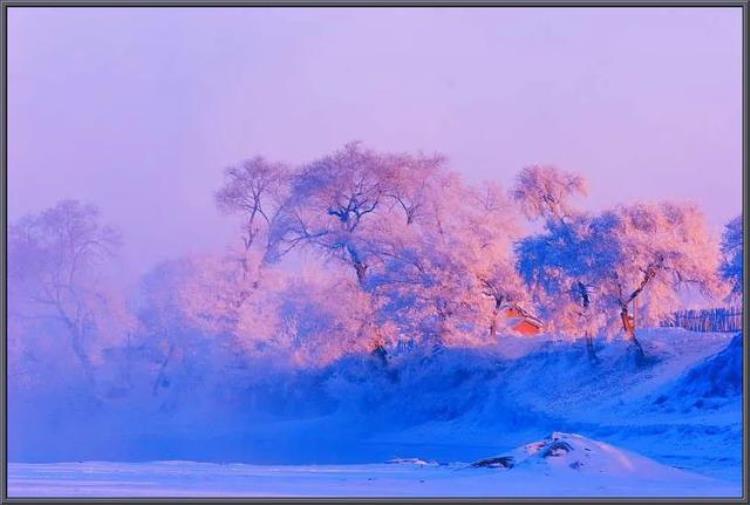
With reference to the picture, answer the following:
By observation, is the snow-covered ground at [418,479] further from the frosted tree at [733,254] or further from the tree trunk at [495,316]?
the tree trunk at [495,316]

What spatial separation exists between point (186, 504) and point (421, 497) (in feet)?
8.88

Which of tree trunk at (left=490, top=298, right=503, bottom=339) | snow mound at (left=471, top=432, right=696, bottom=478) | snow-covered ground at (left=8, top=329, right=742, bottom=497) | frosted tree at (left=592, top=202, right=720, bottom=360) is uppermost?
frosted tree at (left=592, top=202, right=720, bottom=360)

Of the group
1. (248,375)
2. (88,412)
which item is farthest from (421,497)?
(88,412)

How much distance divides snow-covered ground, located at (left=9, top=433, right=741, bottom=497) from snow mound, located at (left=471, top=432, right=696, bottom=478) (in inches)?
0.5

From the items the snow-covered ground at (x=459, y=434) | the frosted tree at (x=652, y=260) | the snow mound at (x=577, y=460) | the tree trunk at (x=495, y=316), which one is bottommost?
the snow-covered ground at (x=459, y=434)

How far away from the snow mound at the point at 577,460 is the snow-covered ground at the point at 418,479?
0.04 ft

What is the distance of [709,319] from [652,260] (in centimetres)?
592

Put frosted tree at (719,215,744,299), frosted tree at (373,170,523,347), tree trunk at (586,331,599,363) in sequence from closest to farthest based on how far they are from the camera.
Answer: frosted tree at (719,215,744,299), tree trunk at (586,331,599,363), frosted tree at (373,170,523,347)

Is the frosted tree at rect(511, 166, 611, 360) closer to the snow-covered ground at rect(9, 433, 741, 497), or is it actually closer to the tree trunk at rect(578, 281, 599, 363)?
the tree trunk at rect(578, 281, 599, 363)

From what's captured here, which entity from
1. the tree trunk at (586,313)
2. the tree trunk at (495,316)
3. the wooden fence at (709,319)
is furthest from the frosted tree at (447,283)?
the wooden fence at (709,319)

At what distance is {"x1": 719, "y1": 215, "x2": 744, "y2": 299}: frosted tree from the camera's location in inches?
1225

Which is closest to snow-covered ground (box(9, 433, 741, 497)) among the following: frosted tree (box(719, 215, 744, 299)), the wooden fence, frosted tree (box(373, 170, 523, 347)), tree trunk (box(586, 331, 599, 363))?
frosted tree (box(719, 215, 744, 299))

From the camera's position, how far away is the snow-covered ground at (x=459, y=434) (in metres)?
17.5

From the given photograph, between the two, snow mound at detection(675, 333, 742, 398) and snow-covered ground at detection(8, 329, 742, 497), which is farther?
snow mound at detection(675, 333, 742, 398)
